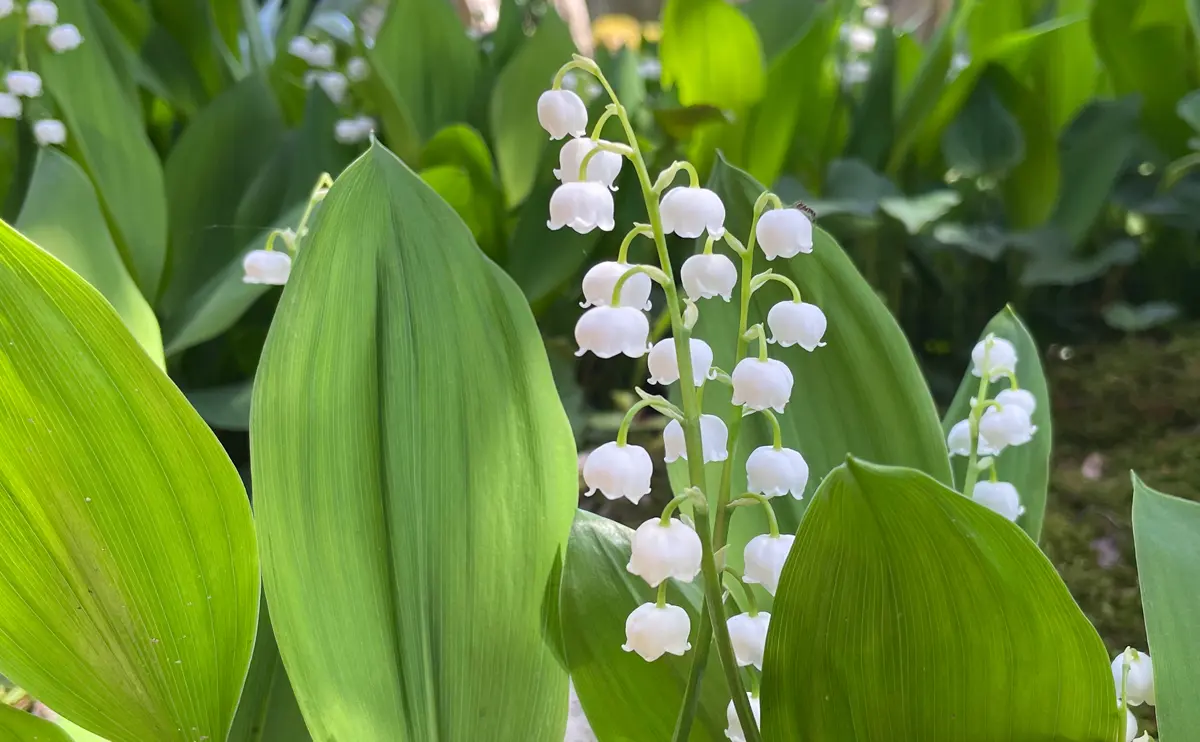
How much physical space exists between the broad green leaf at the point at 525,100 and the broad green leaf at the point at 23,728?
83cm

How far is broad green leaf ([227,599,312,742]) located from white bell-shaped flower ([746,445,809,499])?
298 mm

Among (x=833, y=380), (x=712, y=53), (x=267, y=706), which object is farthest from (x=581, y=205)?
(x=712, y=53)

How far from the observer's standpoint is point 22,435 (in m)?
0.36

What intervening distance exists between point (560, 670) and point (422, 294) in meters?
0.20

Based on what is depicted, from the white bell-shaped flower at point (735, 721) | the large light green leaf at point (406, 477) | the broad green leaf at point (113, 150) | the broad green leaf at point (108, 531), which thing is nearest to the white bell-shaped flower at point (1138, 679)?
the white bell-shaped flower at point (735, 721)

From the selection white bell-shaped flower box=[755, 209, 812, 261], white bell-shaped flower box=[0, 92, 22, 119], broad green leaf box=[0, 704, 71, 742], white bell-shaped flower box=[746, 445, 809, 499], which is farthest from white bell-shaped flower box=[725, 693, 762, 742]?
white bell-shaped flower box=[0, 92, 22, 119]

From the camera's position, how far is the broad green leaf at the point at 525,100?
3.61 ft

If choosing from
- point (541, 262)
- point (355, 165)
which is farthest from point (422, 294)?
point (541, 262)

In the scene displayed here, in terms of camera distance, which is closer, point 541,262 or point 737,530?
point 737,530

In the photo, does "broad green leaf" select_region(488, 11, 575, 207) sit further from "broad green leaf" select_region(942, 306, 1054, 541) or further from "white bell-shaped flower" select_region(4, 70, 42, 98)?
"broad green leaf" select_region(942, 306, 1054, 541)

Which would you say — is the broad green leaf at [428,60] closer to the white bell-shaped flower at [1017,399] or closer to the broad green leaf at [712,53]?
the broad green leaf at [712,53]

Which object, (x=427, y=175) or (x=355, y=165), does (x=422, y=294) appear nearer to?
(x=355, y=165)

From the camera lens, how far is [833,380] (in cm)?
51

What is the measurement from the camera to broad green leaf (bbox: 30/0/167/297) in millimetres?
930
